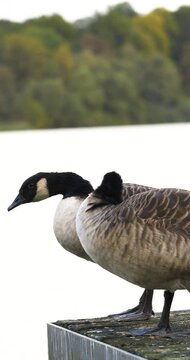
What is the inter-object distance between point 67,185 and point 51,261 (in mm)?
11355

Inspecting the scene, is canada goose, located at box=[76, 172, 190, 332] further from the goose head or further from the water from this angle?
the water

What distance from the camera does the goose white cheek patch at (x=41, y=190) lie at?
6590 mm

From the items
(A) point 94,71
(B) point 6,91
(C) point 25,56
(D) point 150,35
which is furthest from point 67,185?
(D) point 150,35

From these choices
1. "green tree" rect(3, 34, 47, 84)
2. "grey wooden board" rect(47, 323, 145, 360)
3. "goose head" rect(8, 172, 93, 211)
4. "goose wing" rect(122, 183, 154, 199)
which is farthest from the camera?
"green tree" rect(3, 34, 47, 84)

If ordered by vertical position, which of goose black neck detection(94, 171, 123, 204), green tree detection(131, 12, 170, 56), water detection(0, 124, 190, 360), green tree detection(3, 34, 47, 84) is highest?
green tree detection(131, 12, 170, 56)

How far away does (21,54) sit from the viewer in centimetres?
5662

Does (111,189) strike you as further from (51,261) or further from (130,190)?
(51,261)

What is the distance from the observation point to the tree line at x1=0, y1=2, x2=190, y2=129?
5197 centimetres

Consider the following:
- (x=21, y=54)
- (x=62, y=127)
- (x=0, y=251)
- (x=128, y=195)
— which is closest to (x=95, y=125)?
(x=62, y=127)

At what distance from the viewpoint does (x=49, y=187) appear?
22.0ft

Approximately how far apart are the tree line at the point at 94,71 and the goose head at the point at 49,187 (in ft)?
136

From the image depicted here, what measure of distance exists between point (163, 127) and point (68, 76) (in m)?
6.56

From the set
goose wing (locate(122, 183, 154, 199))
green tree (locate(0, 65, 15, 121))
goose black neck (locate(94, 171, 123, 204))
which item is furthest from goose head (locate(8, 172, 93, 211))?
green tree (locate(0, 65, 15, 121))

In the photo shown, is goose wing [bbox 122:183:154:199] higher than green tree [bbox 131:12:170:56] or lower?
lower
